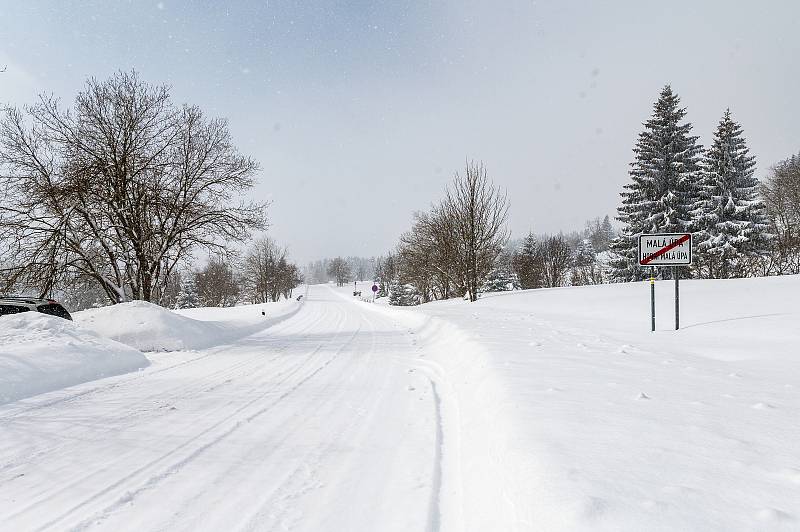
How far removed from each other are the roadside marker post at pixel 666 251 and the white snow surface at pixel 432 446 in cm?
246

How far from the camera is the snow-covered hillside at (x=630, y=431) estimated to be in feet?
6.71

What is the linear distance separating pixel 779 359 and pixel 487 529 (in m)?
6.81

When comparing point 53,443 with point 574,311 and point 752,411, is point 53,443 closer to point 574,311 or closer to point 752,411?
point 752,411

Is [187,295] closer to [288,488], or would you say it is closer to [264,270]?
[264,270]

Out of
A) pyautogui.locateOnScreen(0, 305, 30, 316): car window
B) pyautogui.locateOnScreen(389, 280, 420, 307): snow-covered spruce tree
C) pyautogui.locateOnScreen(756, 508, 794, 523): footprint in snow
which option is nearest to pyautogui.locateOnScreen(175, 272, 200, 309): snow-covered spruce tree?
pyautogui.locateOnScreen(389, 280, 420, 307): snow-covered spruce tree

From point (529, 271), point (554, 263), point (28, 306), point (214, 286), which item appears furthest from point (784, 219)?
point (214, 286)

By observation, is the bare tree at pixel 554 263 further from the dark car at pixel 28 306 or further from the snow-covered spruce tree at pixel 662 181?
the dark car at pixel 28 306

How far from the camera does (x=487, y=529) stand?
7.36ft

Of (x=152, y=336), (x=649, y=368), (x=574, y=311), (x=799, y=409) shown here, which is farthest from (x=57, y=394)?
(x=574, y=311)

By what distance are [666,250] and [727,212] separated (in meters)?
27.0

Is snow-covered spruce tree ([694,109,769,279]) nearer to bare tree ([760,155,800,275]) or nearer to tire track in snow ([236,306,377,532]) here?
bare tree ([760,155,800,275])

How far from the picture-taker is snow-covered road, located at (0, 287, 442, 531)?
260cm

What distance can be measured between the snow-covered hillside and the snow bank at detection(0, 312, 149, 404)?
606cm

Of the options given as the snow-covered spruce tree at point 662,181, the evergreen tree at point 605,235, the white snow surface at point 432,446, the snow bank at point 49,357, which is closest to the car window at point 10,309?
the snow bank at point 49,357
